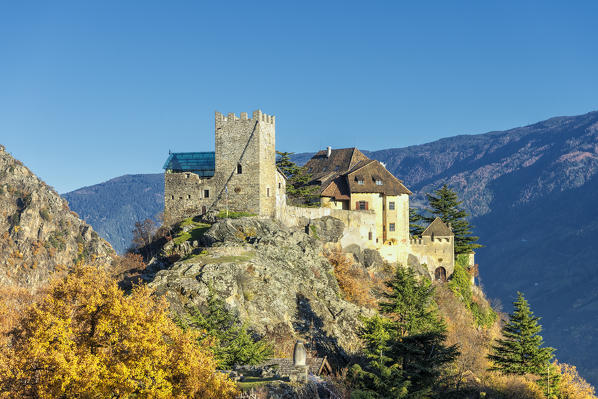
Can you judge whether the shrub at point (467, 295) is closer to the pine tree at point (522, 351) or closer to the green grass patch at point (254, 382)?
the pine tree at point (522, 351)

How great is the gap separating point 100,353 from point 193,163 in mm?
43837

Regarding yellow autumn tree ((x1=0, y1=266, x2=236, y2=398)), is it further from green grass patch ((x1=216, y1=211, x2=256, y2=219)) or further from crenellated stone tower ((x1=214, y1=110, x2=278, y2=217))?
crenellated stone tower ((x1=214, y1=110, x2=278, y2=217))

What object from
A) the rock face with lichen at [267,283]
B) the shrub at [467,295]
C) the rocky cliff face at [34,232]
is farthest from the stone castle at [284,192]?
the rocky cliff face at [34,232]

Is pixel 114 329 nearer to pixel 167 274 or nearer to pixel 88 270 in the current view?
pixel 88 270

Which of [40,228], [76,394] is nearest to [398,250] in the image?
[76,394]

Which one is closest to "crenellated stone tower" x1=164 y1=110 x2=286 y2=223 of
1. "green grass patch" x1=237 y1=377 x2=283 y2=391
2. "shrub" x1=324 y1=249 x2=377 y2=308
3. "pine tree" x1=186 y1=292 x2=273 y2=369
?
"shrub" x1=324 y1=249 x2=377 y2=308

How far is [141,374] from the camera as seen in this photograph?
3008cm

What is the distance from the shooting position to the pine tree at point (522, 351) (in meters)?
53.4

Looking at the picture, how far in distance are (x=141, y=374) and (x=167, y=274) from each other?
22.0 meters

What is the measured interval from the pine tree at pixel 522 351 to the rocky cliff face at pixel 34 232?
105267 mm

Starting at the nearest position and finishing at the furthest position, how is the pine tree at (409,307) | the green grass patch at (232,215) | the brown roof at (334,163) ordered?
the pine tree at (409,307) → the green grass patch at (232,215) → the brown roof at (334,163)

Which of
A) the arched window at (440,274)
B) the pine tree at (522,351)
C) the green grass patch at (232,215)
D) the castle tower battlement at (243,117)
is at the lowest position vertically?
the pine tree at (522,351)

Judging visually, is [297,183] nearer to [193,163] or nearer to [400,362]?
[193,163]

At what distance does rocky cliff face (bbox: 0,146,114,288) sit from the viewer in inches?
5871
